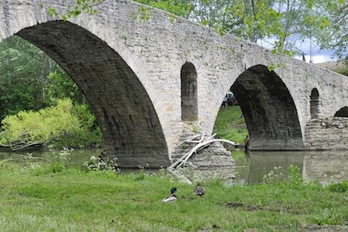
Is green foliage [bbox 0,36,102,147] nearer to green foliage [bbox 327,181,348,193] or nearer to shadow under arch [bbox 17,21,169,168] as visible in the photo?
shadow under arch [bbox 17,21,169,168]

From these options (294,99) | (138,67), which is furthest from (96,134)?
(138,67)

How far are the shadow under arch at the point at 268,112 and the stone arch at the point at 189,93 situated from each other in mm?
6699

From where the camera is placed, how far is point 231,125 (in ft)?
111

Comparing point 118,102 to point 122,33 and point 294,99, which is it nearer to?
point 122,33

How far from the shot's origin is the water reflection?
45.6 feet

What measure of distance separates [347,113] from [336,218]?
28.5m

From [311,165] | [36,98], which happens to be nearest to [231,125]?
[36,98]

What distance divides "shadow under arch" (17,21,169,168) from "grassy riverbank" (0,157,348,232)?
411 cm

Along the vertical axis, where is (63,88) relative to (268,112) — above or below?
above

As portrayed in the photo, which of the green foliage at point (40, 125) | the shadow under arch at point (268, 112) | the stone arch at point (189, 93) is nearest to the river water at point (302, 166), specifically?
the shadow under arch at point (268, 112)

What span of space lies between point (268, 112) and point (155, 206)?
63.2ft

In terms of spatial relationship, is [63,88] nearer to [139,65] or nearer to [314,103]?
[314,103]

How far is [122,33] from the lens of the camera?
13.4 m

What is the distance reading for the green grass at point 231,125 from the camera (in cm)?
2987
